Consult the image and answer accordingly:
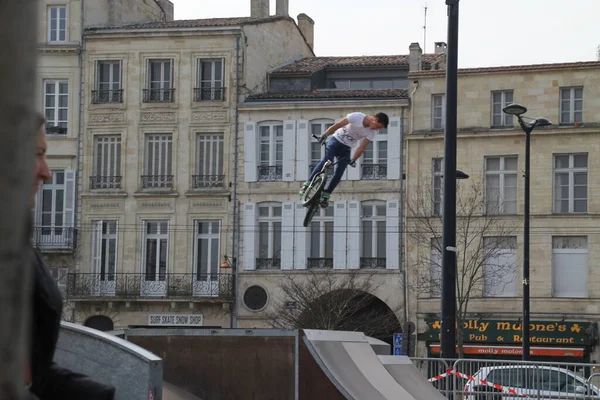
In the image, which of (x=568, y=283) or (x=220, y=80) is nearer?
(x=568, y=283)

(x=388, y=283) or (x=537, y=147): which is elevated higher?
(x=537, y=147)

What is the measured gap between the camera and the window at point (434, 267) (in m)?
45.7

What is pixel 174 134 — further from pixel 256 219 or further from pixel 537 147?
pixel 537 147

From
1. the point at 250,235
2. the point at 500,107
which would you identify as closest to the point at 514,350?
the point at 500,107

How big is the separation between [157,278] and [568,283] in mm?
16061

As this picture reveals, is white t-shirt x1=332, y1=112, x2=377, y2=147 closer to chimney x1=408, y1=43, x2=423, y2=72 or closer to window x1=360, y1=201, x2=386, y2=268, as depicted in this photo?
window x1=360, y1=201, x2=386, y2=268

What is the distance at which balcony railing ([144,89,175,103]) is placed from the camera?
50.2 metres

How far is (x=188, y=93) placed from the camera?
5003 centimetres

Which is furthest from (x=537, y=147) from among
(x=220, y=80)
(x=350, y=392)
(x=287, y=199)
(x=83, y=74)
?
(x=350, y=392)

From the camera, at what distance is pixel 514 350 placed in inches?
1746

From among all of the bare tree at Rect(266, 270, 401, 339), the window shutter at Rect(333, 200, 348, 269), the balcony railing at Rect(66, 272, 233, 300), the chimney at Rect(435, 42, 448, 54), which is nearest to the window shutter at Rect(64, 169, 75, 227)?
the balcony railing at Rect(66, 272, 233, 300)

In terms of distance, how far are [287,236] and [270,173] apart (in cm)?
267

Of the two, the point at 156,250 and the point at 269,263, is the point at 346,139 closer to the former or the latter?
the point at 269,263

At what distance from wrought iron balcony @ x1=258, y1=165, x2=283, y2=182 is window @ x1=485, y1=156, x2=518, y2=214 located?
8224mm
